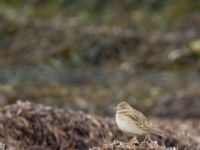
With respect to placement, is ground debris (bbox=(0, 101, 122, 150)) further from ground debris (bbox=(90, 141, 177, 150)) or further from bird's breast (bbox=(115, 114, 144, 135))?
ground debris (bbox=(90, 141, 177, 150))

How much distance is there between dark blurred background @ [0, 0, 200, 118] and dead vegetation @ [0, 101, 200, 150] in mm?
5550

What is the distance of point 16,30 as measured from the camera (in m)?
22.7

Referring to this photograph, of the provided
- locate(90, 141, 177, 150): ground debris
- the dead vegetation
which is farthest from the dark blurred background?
locate(90, 141, 177, 150): ground debris

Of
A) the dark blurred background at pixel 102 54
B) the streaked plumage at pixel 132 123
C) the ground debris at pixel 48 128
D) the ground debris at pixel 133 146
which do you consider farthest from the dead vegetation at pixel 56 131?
the dark blurred background at pixel 102 54

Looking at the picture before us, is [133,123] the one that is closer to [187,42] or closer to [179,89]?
[179,89]

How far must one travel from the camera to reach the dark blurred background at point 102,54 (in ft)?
56.8

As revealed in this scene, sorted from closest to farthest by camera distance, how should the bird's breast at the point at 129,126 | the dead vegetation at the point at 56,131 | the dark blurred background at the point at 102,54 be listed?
1. the bird's breast at the point at 129,126
2. the dead vegetation at the point at 56,131
3. the dark blurred background at the point at 102,54

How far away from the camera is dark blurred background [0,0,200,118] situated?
1731 cm

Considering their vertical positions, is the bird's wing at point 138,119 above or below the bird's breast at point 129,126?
above

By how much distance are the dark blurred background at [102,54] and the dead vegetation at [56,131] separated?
5.55 meters

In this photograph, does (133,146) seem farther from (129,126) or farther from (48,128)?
(48,128)

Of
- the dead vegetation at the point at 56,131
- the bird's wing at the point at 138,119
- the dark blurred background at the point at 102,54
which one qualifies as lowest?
the bird's wing at the point at 138,119

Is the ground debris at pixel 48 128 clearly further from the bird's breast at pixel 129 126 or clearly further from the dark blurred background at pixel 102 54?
the dark blurred background at pixel 102 54

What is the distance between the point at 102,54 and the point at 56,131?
10.3m
